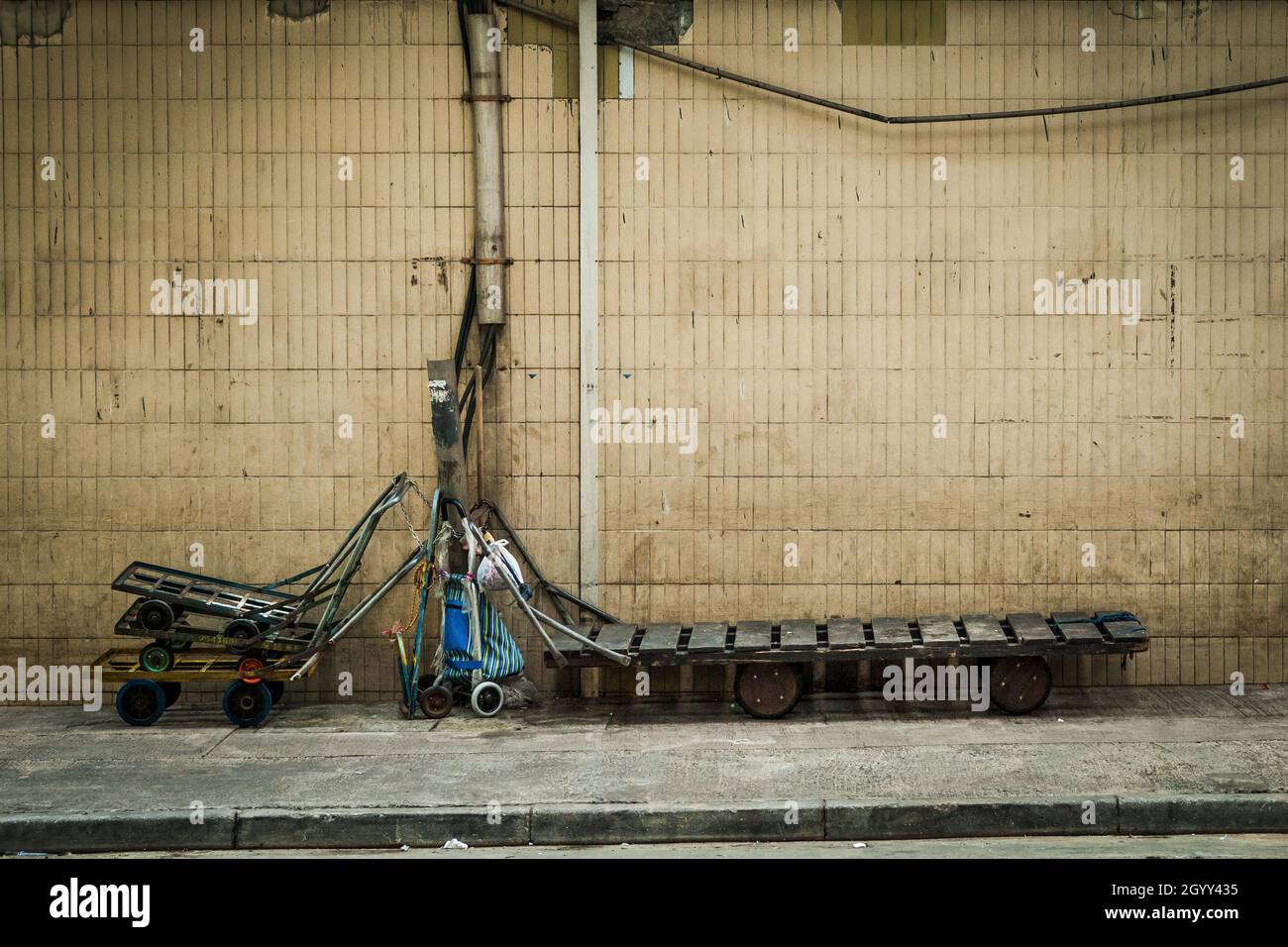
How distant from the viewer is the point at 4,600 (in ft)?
33.7

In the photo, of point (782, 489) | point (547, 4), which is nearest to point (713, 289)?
point (782, 489)

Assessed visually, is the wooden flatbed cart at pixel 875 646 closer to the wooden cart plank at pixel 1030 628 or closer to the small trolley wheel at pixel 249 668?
the wooden cart plank at pixel 1030 628

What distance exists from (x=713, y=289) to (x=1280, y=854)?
5378mm

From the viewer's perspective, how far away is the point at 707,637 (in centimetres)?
955

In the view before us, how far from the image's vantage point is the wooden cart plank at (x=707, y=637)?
365 inches

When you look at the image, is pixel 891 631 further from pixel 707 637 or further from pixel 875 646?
pixel 707 637

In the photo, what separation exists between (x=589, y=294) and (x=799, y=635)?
2.95 meters

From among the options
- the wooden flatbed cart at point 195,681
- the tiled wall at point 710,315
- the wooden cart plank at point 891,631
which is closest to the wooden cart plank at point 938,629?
the wooden cart plank at point 891,631

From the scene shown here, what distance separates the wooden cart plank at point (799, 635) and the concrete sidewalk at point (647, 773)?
22.1 inches

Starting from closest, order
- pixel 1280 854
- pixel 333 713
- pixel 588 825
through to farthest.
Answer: pixel 1280 854 → pixel 588 825 → pixel 333 713

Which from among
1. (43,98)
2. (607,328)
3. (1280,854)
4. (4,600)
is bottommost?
(1280,854)

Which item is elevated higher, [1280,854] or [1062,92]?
[1062,92]

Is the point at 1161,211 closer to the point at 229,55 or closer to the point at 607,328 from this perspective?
the point at 607,328

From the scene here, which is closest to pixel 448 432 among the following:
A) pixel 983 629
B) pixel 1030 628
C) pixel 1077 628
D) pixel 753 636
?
pixel 753 636
